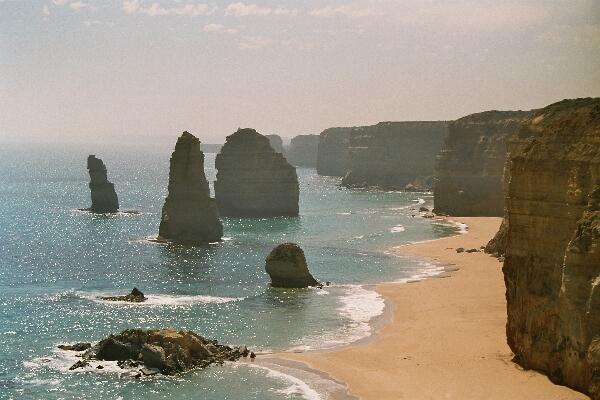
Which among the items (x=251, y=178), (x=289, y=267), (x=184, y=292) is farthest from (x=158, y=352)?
(x=251, y=178)

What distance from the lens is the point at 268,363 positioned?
45.8 m

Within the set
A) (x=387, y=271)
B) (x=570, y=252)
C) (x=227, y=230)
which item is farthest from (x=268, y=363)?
(x=227, y=230)

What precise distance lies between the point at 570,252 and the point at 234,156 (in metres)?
95.6

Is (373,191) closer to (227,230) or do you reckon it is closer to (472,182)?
(472,182)

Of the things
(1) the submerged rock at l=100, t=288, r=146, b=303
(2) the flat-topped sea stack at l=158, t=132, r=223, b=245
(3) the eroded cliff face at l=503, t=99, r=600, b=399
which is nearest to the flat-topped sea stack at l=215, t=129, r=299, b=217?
(2) the flat-topped sea stack at l=158, t=132, r=223, b=245

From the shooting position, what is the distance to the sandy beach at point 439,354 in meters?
38.7

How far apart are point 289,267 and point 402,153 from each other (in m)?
127

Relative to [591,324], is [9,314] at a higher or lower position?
lower

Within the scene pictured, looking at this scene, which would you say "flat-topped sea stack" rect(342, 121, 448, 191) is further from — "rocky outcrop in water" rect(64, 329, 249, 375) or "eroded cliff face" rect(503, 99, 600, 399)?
"eroded cliff face" rect(503, 99, 600, 399)

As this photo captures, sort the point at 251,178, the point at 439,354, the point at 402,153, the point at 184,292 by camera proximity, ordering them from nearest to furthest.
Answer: the point at 439,354, the point at 184,292, the point at 251,178, the point at 402,153

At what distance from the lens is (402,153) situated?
191 m

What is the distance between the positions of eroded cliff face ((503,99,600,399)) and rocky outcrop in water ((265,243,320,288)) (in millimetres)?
27806

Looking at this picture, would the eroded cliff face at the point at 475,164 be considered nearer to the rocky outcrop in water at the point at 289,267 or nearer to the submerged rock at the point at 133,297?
the rocky outcrop in water at the point at 289,267

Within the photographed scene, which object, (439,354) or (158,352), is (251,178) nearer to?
(439,354)
